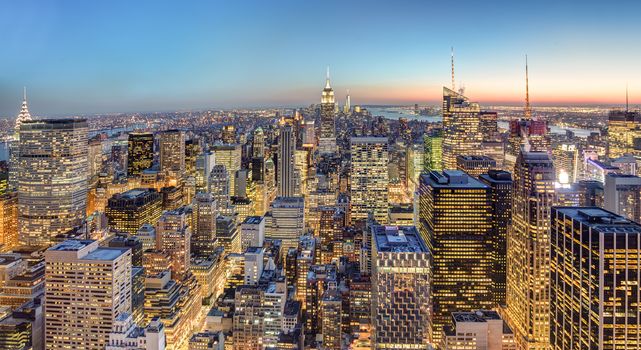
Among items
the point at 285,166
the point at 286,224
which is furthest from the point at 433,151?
the point at 286,224

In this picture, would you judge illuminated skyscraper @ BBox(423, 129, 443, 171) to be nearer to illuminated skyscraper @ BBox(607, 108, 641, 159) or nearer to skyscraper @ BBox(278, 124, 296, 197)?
skyscraper @ BBox(278, 124, 296, 197)

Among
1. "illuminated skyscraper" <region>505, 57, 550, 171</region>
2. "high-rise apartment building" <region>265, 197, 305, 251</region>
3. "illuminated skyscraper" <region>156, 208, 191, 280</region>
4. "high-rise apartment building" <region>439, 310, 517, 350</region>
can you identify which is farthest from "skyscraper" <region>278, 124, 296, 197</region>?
"high-rise apartment building" <region>439, 310, 517, 350</region>

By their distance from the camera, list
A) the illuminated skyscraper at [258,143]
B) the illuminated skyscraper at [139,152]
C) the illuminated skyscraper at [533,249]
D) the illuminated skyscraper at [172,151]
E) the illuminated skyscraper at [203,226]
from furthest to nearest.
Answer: the illuminated skyscraper at [258,143] < the illuminated skyscraper at [139,152] < the illuminated skyscraper at [172,151] < the illuminated skyscraper at [203,226] < the illuminated skyscraper at [533,249]

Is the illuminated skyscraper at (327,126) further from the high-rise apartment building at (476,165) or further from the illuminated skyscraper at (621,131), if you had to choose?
the illuminated skyscraper at (621,131)

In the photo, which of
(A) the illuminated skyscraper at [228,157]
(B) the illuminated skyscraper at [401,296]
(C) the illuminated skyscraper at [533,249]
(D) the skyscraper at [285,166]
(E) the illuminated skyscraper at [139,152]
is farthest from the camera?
(D) the skyscraper at [285,166]

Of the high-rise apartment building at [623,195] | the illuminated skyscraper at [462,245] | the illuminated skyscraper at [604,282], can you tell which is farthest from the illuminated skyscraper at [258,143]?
the illuminated skyscraper at [604,282]
